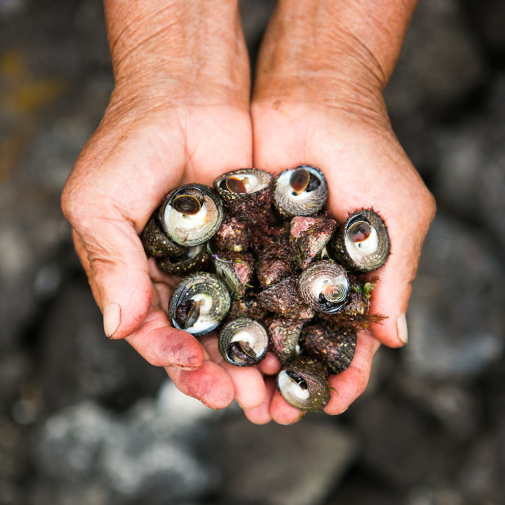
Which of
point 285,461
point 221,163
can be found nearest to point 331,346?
point 221,163

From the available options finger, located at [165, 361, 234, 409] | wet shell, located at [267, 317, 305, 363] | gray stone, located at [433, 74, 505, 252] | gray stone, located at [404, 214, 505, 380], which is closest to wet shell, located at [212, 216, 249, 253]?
wet shell, located at [267, 317, 305, 363]

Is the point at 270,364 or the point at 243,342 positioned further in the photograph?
the point at 270,364

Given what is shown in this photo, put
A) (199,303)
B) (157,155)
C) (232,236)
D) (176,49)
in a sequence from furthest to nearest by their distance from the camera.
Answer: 1. (176,49)
2. (232,236)
3. (157,155)
4. (199,303)

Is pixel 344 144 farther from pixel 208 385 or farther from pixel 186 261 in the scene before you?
pixel 208 385

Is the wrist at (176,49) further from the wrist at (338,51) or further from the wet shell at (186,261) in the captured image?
the wet shell at (186,261)

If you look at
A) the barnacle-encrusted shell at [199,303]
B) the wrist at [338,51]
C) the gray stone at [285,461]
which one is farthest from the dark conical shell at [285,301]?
the gray stone at [285,461]

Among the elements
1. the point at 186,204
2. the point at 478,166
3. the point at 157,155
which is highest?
the point at 157,155

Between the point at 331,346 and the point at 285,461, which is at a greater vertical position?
the point at 331,346

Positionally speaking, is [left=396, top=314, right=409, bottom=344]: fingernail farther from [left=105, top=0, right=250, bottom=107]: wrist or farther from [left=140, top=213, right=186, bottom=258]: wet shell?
[left=105, top=0, right=250, bottom=107]: wrist
